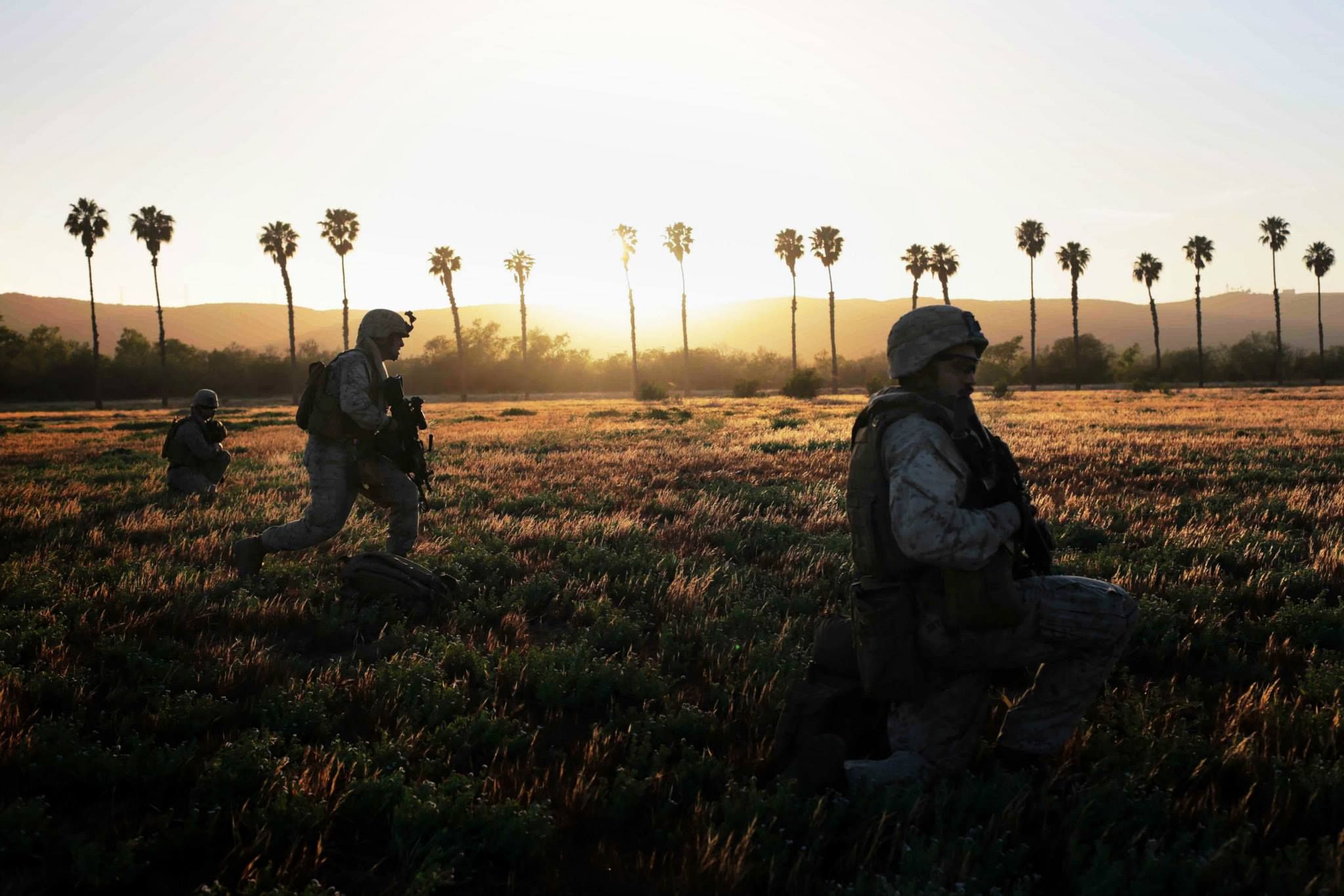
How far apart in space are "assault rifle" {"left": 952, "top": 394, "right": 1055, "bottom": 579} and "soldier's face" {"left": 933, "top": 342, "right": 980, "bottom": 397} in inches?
2.3

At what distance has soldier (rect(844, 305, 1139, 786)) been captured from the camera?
10.1 ft

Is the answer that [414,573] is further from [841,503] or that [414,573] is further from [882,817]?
[841,503]

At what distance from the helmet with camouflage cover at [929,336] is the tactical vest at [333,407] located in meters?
4.70

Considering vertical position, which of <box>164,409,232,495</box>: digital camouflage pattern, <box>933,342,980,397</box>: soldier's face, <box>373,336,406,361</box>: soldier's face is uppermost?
<box>373,336,406,361</box>: soldier's face

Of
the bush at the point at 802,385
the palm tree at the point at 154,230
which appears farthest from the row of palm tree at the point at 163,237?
the bush at the point at 802,385

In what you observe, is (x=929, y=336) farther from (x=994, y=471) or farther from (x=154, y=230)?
(x=154, y=230)

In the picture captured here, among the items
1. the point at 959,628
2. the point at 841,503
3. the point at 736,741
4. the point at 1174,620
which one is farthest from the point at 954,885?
the point at 841,503

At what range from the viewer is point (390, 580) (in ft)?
20.3

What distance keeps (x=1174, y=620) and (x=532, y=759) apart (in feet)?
14.3

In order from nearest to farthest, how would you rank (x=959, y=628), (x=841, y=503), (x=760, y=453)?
(x=959, y=628)
(x=841, y=503)
(x=760, y=453)

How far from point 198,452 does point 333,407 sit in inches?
273

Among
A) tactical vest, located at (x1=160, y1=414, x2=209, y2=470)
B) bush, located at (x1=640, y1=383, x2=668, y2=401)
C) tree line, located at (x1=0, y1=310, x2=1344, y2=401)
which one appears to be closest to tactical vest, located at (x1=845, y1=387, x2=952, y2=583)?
tactical vest, located at (x1=160, y1=414, x2=209, y2=470)

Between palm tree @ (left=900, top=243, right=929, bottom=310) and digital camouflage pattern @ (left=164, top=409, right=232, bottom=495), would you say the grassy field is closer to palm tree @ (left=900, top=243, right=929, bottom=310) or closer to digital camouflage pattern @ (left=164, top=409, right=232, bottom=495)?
digital camouflage pattern @ (left=164, top=409, right=232, bottom=495)

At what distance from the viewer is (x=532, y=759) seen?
12.4 ft
